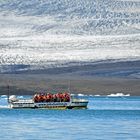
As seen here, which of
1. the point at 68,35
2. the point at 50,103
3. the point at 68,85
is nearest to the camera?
the point at 50,103

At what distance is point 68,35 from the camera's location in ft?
582

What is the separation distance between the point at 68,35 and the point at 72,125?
364 ft

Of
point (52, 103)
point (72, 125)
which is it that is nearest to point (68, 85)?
point (52, 103)

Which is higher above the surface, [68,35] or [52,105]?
[68,35]

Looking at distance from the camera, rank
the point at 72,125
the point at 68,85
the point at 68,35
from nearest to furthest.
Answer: the point at 72,125
the point at 68,85
the point at 68,35

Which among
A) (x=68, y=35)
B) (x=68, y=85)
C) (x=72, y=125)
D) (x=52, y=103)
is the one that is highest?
(x=68, y=35)

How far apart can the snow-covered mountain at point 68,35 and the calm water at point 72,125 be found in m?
68.9

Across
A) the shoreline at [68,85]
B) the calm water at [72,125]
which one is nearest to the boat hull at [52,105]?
the calm water at [72,125]

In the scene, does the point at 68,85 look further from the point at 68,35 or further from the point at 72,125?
the point at 72,125

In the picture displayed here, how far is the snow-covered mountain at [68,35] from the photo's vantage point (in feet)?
525

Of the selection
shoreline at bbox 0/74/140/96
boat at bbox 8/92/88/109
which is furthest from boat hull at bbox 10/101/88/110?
shoreline at bbox 0/74/140/96

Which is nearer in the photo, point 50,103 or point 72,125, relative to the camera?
point 72,125

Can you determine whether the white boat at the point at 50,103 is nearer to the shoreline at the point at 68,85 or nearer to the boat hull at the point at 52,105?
the boat hull at the point at 52,105

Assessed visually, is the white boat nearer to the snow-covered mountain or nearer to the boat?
the boat
